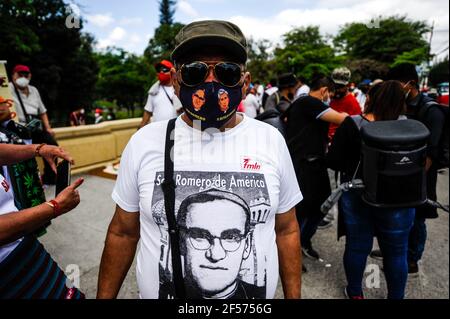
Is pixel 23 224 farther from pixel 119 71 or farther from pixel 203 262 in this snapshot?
pixel 119 71

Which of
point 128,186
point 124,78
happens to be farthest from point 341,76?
point 124,78

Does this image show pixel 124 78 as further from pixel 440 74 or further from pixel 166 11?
pixel 440 74

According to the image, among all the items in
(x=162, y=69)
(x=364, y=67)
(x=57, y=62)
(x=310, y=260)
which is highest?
(x=364, y=67)

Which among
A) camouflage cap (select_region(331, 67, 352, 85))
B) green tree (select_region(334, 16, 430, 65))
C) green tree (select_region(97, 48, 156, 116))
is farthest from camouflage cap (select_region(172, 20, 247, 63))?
green tree (select_region(334, 16, 430, 65))

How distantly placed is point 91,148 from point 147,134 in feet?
18.2

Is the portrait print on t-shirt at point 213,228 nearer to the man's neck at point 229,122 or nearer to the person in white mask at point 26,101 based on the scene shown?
the man's neck at point 229,122

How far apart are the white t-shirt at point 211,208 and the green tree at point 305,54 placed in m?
33.5

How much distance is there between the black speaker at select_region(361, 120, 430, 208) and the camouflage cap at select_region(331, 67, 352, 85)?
1.28 m

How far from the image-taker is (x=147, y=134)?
53.2 inches

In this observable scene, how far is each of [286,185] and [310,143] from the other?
172cm

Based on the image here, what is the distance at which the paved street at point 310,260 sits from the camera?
2918 mm

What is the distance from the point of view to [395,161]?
2.13m

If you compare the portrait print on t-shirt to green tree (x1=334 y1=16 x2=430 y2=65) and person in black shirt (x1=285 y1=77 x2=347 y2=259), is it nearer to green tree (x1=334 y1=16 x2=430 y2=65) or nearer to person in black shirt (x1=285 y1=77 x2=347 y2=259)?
person in black shirt (x1=285 y1=77 x2=347 y2=259)
